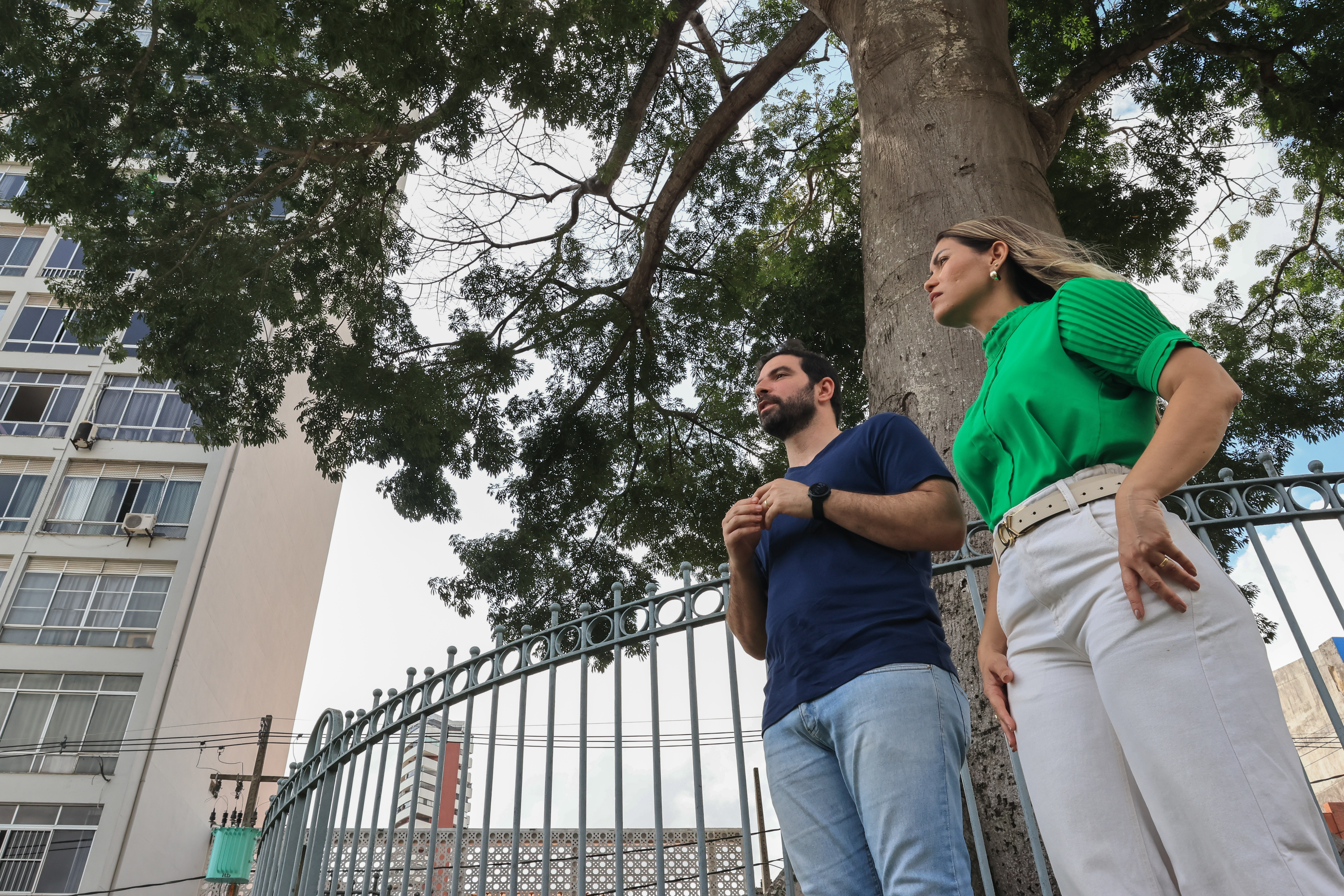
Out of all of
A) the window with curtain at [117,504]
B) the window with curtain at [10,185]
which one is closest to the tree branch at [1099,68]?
the window with curtain at [117,504]

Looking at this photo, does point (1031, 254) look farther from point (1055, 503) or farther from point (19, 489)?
point (19, 489)

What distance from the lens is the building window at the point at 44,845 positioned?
16703mm

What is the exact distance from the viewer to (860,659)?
1.84m

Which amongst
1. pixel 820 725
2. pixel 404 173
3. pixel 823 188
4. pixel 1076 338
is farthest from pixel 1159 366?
pixel 823 188

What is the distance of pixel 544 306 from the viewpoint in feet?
32.7

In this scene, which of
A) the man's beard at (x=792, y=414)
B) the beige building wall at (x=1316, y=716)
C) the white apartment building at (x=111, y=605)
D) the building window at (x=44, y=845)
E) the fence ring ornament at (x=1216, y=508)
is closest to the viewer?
the man's beard at (x=792, y=414)

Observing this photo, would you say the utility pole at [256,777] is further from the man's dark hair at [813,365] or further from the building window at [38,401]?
the man's dark hair at [813,365]

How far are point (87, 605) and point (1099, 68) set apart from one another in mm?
21853

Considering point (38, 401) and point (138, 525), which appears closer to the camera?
point (138, 525)

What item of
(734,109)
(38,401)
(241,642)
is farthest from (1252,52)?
(38,401)

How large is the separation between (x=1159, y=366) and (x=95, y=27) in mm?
8784

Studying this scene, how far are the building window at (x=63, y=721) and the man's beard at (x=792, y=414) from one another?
67.0ft

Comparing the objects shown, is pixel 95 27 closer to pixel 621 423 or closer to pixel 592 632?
pixel 621 423

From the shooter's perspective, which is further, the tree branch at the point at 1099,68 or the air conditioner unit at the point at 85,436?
the air conditioner unit at the point at 85,436
